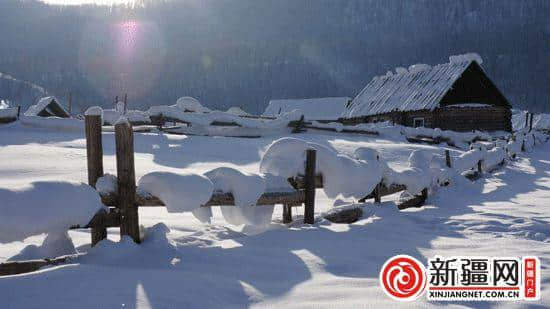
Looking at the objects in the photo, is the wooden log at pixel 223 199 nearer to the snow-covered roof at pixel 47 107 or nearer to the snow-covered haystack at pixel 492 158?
the snow-covered haystack at pixel 492 158

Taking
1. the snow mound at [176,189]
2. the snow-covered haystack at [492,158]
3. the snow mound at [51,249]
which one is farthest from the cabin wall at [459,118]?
the snow mound at [51,249]

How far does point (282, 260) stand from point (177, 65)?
123 metres

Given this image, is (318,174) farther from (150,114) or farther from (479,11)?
(479,11)

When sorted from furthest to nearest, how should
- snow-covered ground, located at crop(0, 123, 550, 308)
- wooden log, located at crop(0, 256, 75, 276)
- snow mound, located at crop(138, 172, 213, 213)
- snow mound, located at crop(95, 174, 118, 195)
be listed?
snow mound, located at crop(138, 172, 213, 213) → snow mound, located at crop(95, 174, 118, 195) → wooden log, located at crop(0, 256, 75, 276) → snow-covered ground, located at crop(0, 123, 550, 308)

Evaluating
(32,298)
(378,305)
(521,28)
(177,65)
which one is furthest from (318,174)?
(521,28)

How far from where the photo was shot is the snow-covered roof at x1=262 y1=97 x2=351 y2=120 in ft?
173

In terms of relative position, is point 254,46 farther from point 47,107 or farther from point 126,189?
point 126,189

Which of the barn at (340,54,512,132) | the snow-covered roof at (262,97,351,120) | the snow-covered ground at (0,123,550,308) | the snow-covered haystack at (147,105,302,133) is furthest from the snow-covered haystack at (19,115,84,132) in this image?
the snow-covered roof at (262,97,351,120)

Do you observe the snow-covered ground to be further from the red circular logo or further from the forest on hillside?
the forest on hillside

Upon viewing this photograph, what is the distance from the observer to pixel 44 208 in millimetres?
3336

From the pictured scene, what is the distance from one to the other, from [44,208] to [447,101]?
26456mm

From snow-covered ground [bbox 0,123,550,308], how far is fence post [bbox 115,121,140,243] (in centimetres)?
16

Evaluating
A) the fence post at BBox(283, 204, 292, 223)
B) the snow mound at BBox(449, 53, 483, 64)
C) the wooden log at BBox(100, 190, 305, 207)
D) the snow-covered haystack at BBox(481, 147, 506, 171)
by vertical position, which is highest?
the snow mound at BBox(449, 53, 483, 64)

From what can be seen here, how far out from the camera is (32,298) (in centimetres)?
281
